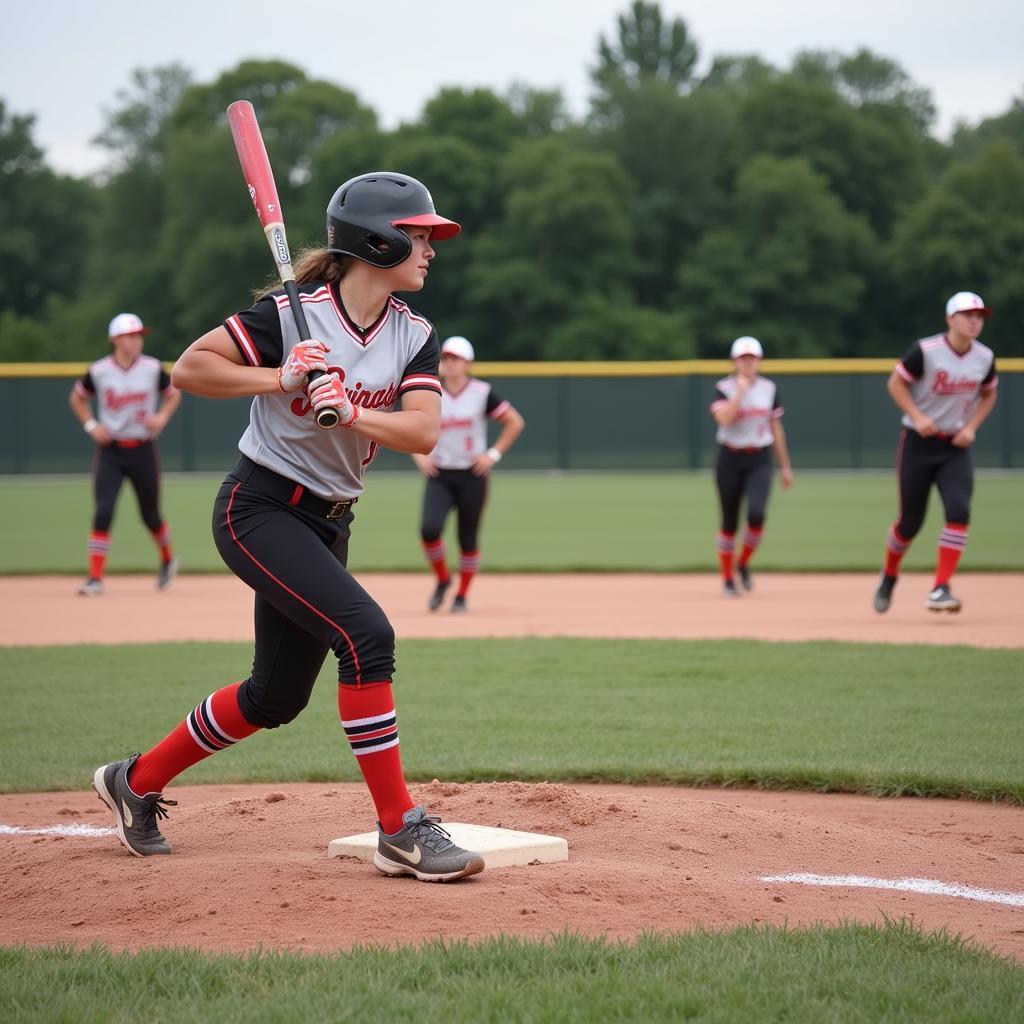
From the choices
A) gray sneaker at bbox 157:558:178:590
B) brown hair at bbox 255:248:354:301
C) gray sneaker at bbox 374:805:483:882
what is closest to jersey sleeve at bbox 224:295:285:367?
brown hair at bbox 255:248:354:301

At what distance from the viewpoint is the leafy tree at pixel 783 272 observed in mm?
48344

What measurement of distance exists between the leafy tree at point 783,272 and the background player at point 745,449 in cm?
3550

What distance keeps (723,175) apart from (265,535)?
171ft

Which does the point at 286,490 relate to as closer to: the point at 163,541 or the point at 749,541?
the point at 749,541

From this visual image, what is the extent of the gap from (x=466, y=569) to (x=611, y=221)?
126ft

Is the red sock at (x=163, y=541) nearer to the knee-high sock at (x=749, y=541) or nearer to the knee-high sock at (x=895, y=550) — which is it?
the knee-high sock at (x=749, y=541)

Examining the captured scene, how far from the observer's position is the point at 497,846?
450 cm

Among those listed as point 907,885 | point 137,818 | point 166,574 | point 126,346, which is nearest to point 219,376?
point 137,818

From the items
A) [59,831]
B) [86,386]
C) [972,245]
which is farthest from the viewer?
[972,245]

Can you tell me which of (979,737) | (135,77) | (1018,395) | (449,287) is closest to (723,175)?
(449,287)

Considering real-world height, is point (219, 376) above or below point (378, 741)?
above

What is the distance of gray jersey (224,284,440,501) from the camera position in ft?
14.3

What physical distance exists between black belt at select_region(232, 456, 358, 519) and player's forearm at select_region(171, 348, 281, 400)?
301mm

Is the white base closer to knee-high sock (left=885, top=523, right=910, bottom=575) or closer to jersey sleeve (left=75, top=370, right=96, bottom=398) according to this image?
knee-high sock (left=885, top=523, right=910, bottom=575)
